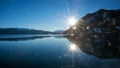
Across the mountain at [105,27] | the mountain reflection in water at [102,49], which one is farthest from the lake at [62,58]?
the mountain at [105,27]

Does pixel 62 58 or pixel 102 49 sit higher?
pixel 102 49

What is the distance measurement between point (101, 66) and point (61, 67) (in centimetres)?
460

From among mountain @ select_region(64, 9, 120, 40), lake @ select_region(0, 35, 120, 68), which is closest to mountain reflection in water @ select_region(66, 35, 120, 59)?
lake @ select_region(0, 35, 120, 68)

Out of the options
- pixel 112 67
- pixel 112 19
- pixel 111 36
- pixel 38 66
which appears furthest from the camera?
pixel 112 19

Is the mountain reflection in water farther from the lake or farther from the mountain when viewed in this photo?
the mountain

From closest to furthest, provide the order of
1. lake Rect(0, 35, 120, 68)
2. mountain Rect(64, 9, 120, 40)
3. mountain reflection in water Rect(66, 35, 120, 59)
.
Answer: lake Rect(0, 35, 120, 68) < mountain reflection in water Rect(66, 35, 120, 59) < mountain Rect(64, 9, 120, 40)

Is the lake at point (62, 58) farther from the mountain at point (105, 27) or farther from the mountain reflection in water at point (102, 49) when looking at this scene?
the mountain at point (105, 27)

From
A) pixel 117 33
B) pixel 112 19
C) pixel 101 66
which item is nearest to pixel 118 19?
pixel 112 19

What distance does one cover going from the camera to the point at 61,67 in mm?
16250

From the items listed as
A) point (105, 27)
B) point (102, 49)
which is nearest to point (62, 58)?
point (102, 49)

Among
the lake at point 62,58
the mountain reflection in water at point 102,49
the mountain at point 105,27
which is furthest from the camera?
the mountain at point 105,27

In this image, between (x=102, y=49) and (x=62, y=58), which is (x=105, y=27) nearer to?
(x=102, y=49)

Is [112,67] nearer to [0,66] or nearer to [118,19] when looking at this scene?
[0,66]

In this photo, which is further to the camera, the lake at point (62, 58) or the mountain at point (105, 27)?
the mountain at point (105, 27)
